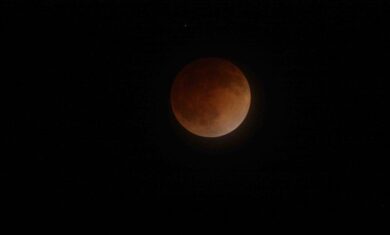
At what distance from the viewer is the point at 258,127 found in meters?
4.42

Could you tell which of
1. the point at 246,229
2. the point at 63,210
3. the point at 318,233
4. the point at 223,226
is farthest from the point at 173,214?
the point at 318,233

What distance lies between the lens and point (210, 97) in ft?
12.4

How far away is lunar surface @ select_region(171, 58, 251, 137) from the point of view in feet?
12.5

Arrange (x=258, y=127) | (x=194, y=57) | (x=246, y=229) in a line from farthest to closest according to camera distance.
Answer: (x=246, y=229), (x=258, y=127), (x=194, y=57)

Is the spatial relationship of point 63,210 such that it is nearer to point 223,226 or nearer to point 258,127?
point 223,226

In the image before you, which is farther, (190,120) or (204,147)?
(204,147)

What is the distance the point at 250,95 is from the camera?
4.07 metres

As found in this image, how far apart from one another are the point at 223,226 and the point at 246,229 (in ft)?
1.32

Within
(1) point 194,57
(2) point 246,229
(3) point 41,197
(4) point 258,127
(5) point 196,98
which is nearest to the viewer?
(5) point 196,98

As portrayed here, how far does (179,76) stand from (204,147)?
1.03 metres

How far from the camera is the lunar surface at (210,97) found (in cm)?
380

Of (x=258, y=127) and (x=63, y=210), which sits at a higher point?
(x=258, y=127)

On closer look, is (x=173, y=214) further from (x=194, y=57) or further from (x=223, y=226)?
(x=194, y=57)

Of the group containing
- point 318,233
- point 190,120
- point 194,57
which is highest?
point 194,57
